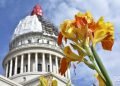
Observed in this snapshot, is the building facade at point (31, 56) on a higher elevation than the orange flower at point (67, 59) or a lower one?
higher

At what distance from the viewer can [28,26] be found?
7706 centimetres

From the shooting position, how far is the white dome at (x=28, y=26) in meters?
75.6

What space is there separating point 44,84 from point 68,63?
0.64 feet

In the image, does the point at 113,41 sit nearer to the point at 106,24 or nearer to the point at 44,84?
the point at 106,24

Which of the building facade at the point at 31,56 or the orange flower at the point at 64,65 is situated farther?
the building facade at the point at 31,56

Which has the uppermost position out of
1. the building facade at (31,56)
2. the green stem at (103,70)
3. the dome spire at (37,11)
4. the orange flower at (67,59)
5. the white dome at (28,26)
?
the dome spire at (37,11)

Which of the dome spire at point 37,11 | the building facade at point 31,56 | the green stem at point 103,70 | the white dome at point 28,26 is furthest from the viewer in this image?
the dome spire at point 37,11

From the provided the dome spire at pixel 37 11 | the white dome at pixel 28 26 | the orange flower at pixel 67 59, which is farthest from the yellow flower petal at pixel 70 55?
the dome spire at pixel 37 11

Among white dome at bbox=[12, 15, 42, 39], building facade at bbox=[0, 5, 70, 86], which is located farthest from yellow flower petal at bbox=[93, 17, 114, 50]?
white dome at bbox=[12, 15, 42, 39]

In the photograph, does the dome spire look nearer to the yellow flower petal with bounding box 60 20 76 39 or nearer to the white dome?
the white dome

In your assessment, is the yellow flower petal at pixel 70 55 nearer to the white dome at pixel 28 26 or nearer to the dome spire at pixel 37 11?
the white dome at pixel 28 26

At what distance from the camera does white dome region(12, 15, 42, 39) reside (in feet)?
248

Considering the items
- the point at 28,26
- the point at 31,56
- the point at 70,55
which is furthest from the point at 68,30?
the point at 28,26

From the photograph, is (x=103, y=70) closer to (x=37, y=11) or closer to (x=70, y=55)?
(x=70, y=55)
